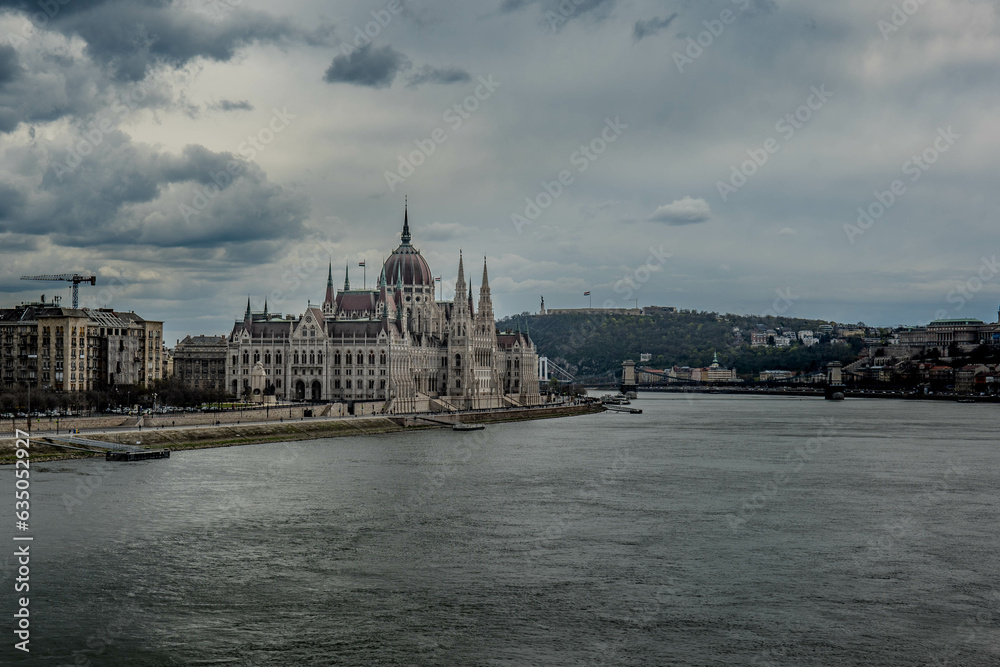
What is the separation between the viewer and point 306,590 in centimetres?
3256

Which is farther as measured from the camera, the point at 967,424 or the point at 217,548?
the point at 967,424

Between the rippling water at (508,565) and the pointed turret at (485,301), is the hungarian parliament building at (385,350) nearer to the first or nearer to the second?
the pointed turret at (485,301)

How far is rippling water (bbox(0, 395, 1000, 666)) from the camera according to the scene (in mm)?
27797

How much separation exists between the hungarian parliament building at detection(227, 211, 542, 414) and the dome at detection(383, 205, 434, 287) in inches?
5.6

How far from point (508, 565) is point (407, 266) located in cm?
11855

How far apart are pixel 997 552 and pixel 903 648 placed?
514 inches

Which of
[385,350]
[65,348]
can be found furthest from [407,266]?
[65,348]

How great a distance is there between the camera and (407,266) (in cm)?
15262

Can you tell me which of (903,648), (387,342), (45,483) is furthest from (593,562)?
(387,342)

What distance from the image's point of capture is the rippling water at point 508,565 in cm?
2780

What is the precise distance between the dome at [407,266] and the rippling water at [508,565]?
8659 cm

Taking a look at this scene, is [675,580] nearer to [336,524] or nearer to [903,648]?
[903,648]

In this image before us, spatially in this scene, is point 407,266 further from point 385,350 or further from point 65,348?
point 65,348

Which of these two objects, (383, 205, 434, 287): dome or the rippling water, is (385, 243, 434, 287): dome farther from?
the rippling water
